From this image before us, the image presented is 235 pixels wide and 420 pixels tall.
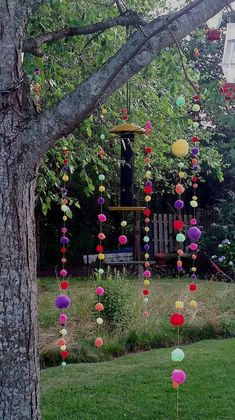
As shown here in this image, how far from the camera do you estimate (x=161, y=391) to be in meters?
4.64

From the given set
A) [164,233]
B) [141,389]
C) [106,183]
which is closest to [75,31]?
[141,389]

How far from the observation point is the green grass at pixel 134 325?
5984 mm

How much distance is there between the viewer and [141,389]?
469 centimetres

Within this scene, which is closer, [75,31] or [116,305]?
[75,31]

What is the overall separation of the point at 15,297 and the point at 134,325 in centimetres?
399

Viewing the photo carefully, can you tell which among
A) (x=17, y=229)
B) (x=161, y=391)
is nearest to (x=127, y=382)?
(x=161, y=391)

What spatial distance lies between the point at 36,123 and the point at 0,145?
0.20m

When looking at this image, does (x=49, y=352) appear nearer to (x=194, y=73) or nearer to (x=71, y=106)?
(x=194, y=73)

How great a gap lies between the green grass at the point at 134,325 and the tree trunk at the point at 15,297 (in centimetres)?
323

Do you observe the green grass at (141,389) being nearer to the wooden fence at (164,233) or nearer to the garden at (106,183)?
the garden at (106,183)

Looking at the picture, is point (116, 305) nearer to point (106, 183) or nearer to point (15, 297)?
point (106, 183)

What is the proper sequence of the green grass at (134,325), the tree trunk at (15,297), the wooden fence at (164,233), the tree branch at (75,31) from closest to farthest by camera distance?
the tree trunk at (15,297) < the tree branch at (75,31) < the green grass at (134,325) < the wooden fence at (164,233)

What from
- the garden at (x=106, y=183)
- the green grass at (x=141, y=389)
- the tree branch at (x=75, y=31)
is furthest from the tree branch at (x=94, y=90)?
the green grass at (x=141, y=389)

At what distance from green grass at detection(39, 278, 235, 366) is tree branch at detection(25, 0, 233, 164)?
3.62 metres
